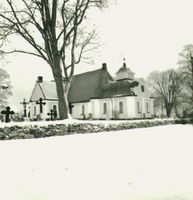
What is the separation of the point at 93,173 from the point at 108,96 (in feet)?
89.7

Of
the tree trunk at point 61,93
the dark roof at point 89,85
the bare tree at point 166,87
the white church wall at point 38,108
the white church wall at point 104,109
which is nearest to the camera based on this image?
the tree trunk at point 61,93

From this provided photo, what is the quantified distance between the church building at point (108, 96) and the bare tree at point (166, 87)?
8990 mm

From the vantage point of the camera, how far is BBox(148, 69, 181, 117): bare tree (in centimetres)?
4178

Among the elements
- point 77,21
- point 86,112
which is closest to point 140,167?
point 77,21

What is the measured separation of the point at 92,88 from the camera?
35375mm

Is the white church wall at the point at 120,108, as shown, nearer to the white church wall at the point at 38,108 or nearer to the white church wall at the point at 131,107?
the white church wall at the point at 131,107

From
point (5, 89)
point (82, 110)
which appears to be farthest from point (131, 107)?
point (5, 89)

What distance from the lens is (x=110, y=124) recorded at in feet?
49.8

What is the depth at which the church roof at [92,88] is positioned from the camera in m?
32.7

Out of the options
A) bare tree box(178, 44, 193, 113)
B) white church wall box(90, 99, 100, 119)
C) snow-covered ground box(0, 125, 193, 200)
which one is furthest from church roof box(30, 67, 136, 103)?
snow-covered ground box(0, 125, 193, 200)

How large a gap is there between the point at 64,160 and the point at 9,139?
4.64m

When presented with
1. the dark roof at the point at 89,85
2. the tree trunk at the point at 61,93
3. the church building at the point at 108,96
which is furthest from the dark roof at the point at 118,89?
the tree trunk at the point at 61,93

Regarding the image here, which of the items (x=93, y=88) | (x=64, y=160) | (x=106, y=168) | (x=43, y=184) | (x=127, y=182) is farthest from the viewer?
(x=93, y=88)

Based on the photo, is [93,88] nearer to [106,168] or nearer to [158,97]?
[158,97]
